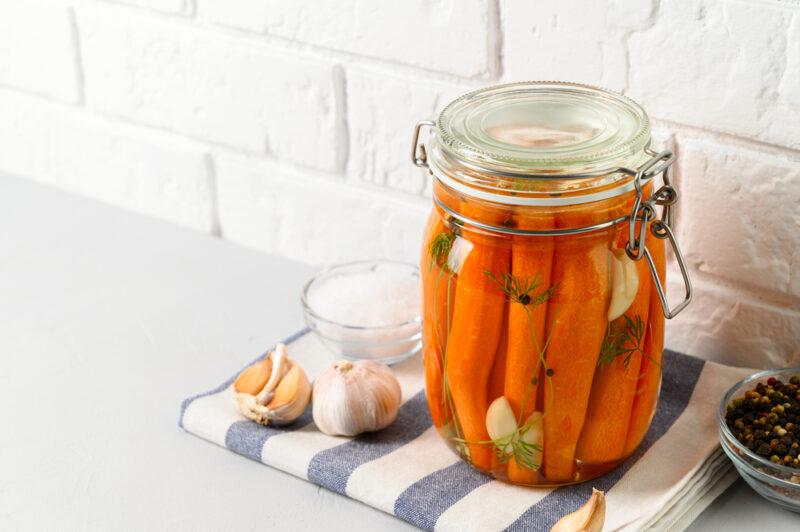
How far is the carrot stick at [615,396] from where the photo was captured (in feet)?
2.50

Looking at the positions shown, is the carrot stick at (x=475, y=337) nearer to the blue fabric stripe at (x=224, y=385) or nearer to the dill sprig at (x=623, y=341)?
the dill sprig at (x=623, y=341)

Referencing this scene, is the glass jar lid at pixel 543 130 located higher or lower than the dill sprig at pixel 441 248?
higher

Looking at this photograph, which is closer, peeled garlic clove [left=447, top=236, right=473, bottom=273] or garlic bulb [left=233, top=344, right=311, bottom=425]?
peeled garlic clove [left=447, top=236, right=473, bottom=273]

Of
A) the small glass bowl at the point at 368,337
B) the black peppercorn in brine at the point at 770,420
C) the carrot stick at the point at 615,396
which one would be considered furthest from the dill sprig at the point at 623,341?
the small glass bowl at the point at 368,337

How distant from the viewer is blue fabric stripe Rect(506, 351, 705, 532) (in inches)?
30.2

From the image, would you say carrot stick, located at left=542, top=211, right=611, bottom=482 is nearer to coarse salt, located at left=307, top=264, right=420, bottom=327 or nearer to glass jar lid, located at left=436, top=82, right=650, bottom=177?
glass jar lid, located at left=436, top=82, right=650, bottom=177

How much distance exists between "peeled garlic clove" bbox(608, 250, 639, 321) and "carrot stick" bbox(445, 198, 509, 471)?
7 cm

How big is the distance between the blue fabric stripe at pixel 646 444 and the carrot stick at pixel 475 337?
0.05 m

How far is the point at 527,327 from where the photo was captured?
74cm

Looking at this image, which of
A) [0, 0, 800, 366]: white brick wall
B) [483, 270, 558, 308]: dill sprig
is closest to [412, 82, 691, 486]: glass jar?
[483, 270, 558, 308]: dill sprig

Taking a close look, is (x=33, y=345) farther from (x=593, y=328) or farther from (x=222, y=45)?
(x=593, y=328)

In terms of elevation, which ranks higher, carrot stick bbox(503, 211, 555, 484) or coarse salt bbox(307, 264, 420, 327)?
carrot stick bbox(503, 211, 555, 484)

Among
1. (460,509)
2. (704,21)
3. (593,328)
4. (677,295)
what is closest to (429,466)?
(460,509)

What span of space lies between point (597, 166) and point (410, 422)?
29cm
